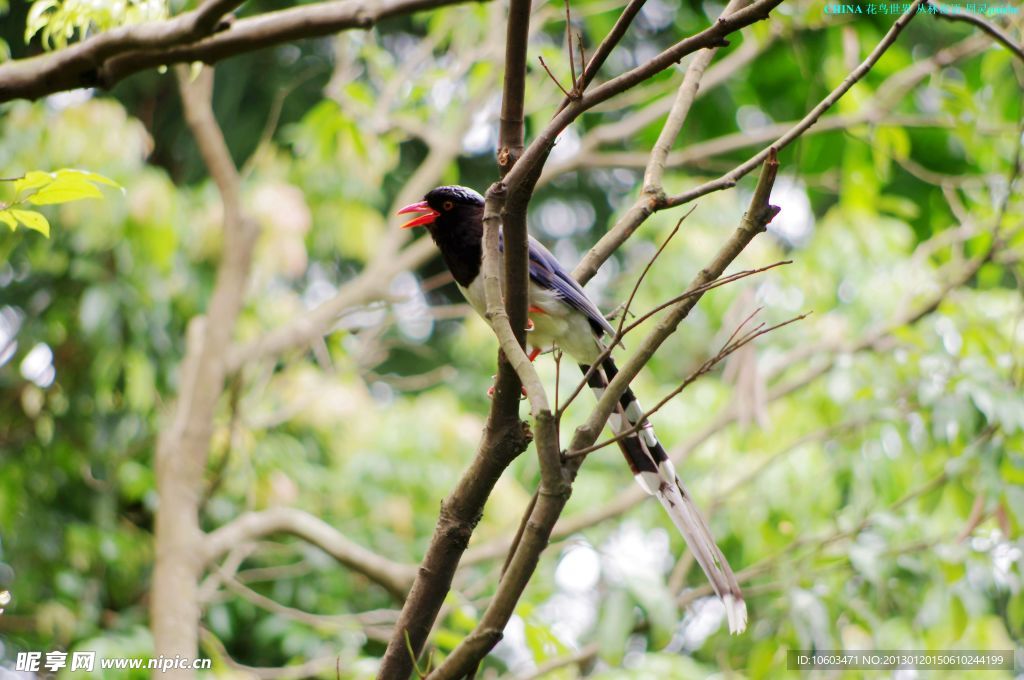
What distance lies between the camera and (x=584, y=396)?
4.59 meters

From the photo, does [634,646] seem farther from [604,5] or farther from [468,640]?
[468,640]

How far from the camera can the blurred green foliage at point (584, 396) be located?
348cm

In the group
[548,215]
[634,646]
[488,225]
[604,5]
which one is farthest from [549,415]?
Result: [548,215]

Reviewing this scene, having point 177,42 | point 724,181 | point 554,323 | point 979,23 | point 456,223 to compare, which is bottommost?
point 724,181

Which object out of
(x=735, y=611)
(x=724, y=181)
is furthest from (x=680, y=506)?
(x=724, y=181)

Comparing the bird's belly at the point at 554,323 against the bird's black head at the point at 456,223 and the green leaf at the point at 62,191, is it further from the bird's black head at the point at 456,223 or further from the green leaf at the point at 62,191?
the green leaf at the point at 62,191

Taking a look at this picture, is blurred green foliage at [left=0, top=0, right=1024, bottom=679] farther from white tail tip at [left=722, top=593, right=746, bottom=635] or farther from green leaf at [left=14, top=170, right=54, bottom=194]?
green leaf at [left=14, top=170, right=54, bottom=194]

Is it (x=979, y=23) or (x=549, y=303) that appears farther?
(x=549, y=303)

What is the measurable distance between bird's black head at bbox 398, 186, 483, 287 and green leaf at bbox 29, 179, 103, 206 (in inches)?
45.6

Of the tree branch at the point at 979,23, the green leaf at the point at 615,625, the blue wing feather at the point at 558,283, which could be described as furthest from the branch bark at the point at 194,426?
the tree branch at the point at 979,23

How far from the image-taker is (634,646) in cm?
754

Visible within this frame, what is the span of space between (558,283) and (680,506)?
0.73 meters

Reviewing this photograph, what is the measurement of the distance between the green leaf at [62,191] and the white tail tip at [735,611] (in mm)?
1401

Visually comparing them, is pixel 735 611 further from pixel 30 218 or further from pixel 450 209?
pixel 30 218
